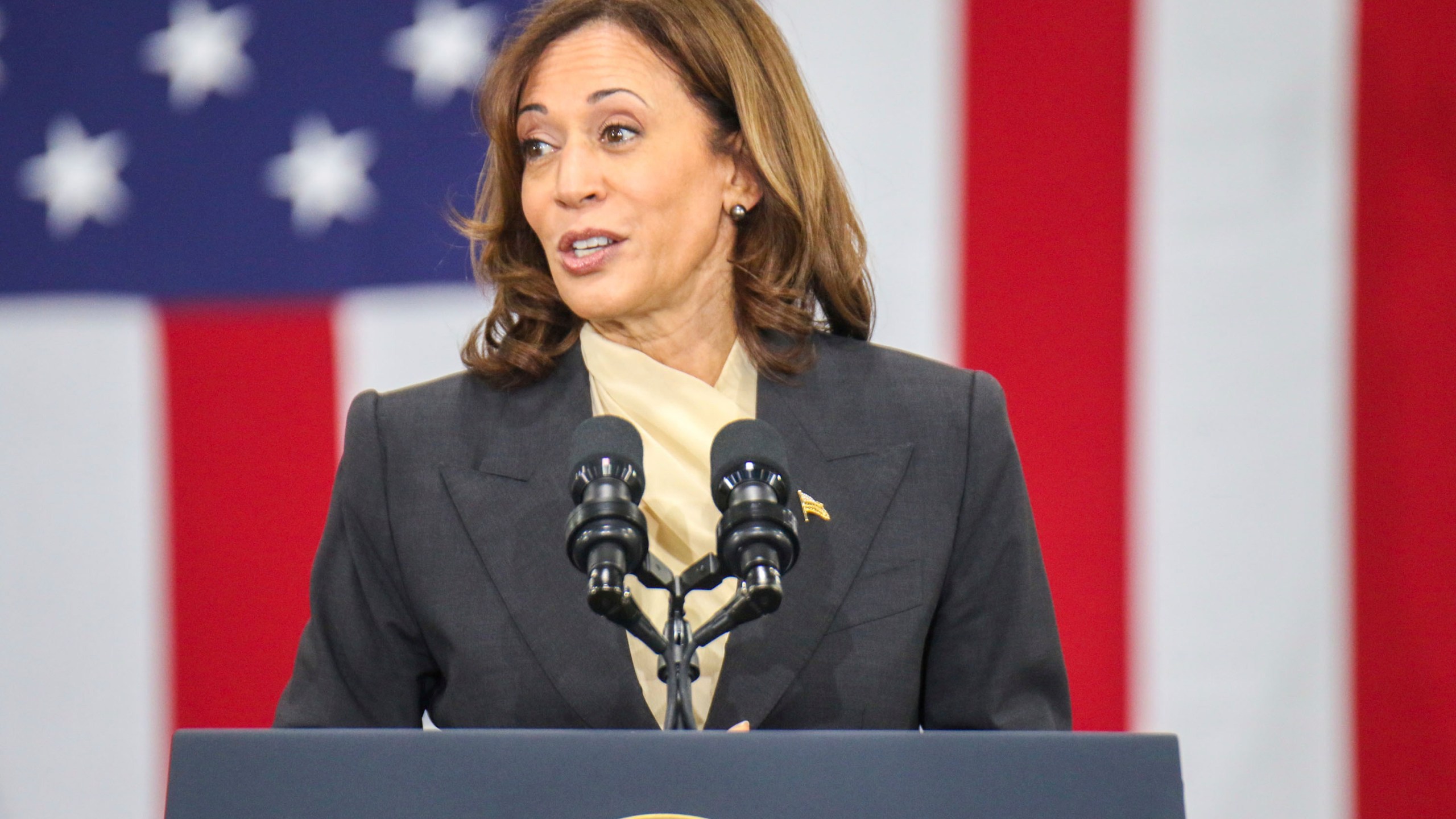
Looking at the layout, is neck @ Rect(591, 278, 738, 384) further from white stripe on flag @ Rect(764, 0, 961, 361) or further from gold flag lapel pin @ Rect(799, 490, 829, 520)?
white stripe on flag @ Rect(764, 0, 961, 361)

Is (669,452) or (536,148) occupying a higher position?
(536,148)

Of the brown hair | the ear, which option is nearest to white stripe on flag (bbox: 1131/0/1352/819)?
the brown hair

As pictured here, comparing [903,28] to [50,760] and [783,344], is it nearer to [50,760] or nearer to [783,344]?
[783,344]

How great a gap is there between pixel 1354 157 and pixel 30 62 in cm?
245

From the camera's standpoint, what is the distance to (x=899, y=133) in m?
2.32

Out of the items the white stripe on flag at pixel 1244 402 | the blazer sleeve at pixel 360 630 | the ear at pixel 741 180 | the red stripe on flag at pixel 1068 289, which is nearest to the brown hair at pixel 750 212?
the ear at pixel 741 180

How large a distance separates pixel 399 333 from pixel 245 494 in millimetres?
412

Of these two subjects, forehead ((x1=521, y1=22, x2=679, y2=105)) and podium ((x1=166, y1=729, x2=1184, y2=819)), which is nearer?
podium ((x1=166, y1=729, x2=1184, y2=819))

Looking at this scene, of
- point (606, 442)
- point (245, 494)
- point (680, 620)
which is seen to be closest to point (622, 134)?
point (606, 442)

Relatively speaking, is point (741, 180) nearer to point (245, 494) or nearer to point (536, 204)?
point (536, 204)

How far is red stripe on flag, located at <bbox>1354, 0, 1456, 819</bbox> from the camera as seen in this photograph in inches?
87.5

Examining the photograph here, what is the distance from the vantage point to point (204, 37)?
2.49 metres

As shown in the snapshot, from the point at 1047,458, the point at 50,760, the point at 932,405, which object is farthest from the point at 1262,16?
the point at 50,760

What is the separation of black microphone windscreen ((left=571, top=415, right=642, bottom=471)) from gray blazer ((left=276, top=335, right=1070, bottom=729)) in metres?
0.31
